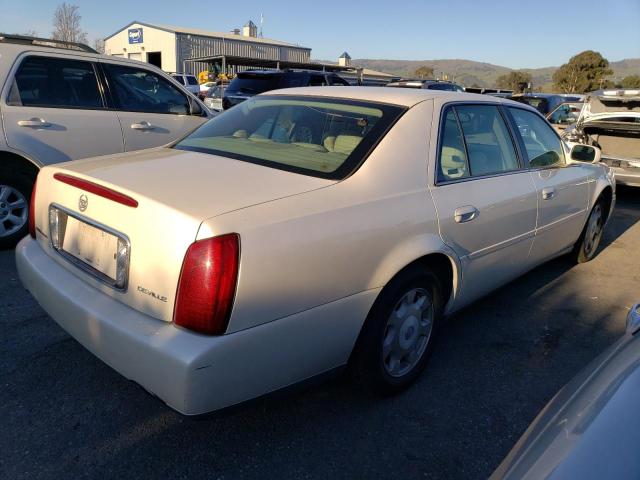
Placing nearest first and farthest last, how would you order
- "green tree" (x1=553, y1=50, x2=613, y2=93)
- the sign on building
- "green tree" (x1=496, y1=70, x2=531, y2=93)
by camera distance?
1. the sign on building
2. "green tree" (x1=553, y1=50, x2=613, y2=93)
3. "green tree" (x1=496, y1=70, x2=531, y2=93)

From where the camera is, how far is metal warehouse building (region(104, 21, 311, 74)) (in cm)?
4031

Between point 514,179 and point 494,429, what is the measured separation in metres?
1.61

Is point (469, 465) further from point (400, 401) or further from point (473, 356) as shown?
point (473, 356)

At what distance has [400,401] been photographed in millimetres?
2783

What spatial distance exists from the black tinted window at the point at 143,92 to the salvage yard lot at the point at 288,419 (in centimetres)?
256

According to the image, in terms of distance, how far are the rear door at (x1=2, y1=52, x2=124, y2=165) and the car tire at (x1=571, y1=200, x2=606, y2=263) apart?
179 inches

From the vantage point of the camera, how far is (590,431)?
1349mm

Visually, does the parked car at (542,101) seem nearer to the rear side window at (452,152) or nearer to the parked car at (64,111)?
the parked car at (64,111)

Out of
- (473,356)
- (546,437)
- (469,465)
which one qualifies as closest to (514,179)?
(473,356)

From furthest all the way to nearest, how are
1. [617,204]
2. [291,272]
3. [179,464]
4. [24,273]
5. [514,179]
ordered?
[617,204] → [514,179] → [24,273] → [179,464] → [291,272]

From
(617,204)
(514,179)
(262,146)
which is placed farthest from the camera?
(617,204)

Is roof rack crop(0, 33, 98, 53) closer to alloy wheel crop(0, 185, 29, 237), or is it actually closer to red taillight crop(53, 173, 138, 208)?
alloy wheel crop(0, 185, 29, 237)

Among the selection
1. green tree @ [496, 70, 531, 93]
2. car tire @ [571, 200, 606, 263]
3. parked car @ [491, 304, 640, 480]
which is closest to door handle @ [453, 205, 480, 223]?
parked car @ [491, 304, 640, 480]

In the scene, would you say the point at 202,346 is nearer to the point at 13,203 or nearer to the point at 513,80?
the point at 13,203
